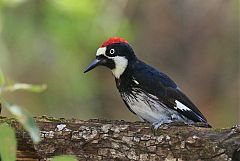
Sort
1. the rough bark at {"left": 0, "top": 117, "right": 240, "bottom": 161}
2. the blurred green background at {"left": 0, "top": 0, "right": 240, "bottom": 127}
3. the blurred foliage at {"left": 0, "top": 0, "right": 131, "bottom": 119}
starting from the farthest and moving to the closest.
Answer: the blurred green background at {"left": 0, "top": 0, "right": 240, "bottom": 127}, the blurred foliage at {"left": 0, "top": 0, "right": 131, "bottom": 119}, the rough bark at {"left": 0, "top": 117, "right": 240, "bottom": 161}

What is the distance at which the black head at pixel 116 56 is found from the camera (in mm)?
4273

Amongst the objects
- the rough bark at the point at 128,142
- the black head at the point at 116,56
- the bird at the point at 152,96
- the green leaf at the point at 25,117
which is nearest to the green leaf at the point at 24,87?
the green leaf at the point at 25,117

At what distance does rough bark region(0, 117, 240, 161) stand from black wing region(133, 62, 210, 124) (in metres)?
0.91

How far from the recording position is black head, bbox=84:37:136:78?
4273 millimetres

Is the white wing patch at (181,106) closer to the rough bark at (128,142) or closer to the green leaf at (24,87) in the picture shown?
the rough bark at (128,142)

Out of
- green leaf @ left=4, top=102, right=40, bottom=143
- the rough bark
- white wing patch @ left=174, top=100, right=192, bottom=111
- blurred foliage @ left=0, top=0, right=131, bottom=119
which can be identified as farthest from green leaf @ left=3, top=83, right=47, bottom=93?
blurred foliage @ left=0, top=0, right=131, bottom=119

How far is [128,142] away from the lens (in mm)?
2922

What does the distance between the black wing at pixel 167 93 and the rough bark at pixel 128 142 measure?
906 mm

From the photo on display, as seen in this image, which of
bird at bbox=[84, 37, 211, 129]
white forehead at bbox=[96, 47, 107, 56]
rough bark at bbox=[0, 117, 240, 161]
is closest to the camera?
rough bark at bbox=[0, 117, 240, 161]

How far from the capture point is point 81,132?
3010 mm

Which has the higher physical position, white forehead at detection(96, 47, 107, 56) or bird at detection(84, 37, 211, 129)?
white forehead at detection(96, 47, 107, 56)

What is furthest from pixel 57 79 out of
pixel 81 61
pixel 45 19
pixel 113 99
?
pixel 113 99

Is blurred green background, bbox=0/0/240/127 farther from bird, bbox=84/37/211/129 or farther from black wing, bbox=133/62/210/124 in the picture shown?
black wing, bbox=133/62/210/124

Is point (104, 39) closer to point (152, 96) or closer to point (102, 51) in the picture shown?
point (102, 51)
